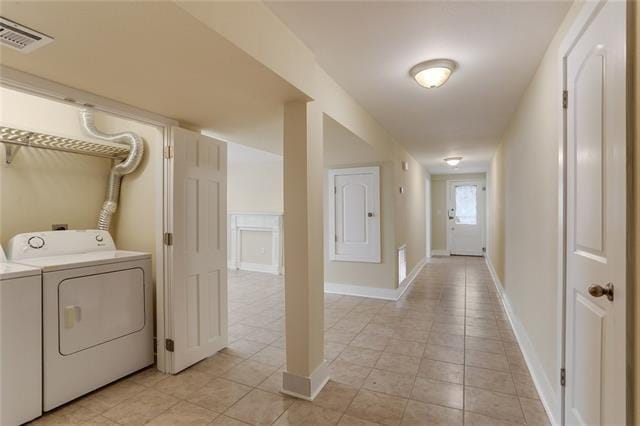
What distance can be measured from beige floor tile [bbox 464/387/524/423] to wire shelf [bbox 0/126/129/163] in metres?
3.43

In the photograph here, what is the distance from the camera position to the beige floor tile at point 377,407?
6.08ft

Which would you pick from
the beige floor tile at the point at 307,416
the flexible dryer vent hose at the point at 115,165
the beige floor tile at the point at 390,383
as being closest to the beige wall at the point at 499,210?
the beige floor tile at the point at 390,383

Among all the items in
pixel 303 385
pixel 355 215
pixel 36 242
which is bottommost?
pixel 303 385

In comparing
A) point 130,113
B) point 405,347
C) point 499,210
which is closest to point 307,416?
point 405,347

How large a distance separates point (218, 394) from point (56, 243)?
5.75 ft

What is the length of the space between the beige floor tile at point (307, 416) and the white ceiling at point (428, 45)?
2.37m

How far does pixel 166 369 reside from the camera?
2.41 meters

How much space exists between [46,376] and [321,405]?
5.86 feet

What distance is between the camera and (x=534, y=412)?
189 cm

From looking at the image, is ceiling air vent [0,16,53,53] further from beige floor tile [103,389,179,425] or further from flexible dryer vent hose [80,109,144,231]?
beige floor tile [103,389,179,425]

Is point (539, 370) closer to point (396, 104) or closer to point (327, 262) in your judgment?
point (396, 104)

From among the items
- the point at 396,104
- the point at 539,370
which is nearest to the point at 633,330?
the point at 539,370

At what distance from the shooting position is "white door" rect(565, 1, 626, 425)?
3.60ft

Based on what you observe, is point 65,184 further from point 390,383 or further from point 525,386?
point 525,386
